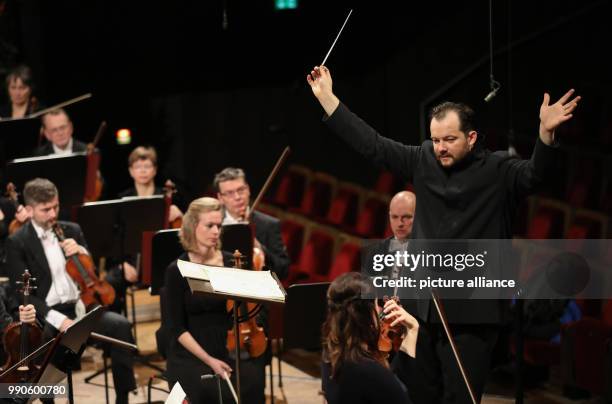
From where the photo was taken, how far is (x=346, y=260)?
6227mm

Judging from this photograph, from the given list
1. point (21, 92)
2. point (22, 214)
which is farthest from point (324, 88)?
point (21, 92)

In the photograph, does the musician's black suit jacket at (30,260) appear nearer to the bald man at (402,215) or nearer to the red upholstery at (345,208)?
the bald man at (402,215)

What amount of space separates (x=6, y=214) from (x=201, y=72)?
3.37m

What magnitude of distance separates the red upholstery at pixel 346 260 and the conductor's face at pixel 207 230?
1838mm

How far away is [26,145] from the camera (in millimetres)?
5621

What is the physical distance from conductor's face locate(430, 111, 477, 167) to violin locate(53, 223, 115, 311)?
243 centimetres

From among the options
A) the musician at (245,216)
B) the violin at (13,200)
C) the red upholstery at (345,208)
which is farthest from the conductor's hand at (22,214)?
the red upholstery at (345,208)

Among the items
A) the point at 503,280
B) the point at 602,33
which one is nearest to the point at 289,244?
the point at 602,33

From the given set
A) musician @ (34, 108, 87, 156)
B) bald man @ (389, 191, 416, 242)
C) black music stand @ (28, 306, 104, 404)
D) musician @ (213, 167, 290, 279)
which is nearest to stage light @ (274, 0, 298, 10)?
musician @ (34, 108, 87, 156)

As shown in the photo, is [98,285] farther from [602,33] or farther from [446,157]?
[602,33]

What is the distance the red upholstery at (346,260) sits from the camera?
615cm

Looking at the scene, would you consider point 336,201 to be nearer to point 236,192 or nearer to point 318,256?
point 318,256

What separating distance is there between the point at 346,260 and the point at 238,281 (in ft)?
9.77

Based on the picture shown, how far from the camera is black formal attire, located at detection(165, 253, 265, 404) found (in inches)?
171
